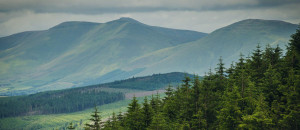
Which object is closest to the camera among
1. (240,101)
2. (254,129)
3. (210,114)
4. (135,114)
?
(254,129)

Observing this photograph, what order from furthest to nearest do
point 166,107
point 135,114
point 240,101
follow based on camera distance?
point 166,107 < point 135,114 < point 240,101

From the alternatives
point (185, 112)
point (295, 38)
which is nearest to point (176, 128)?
point (185, 112)

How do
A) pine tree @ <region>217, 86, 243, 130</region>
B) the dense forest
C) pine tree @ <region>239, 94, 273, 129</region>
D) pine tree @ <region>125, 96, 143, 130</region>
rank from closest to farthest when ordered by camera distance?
pine tree @ <region>239, 94, 273, 129</region> → the dense forest → pine tree @ <region>217, 86, 243, 130</region> → pine tree @ <region>125, 96, 143, 130</region>

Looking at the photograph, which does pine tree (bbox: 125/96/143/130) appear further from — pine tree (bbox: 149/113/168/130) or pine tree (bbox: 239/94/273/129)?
pine tree (bbox: 239/94/273/129)

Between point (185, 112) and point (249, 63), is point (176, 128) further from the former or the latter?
point (249, 63)

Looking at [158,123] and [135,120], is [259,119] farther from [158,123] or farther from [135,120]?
[135,120]

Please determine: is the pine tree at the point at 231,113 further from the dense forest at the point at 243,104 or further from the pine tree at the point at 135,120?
the pine tree at the point at 135,120

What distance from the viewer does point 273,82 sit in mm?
40781

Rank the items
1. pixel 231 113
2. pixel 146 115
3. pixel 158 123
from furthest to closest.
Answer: pixel 146 115 < pixel 158 123 < pixel 231 113

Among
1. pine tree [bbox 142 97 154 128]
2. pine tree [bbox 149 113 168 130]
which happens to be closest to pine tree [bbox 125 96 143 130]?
pine tree [bbox 142 97 154 128]

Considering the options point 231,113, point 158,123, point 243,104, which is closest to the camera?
point 231,113

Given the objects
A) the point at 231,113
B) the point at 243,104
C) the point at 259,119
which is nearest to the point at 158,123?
the point at 231,113

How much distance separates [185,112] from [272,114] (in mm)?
12669

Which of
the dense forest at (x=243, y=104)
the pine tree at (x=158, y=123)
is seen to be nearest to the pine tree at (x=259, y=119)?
the dense forest at (x=243, y=104)
